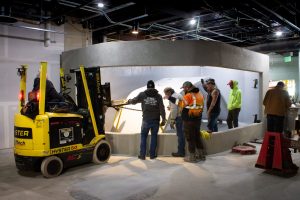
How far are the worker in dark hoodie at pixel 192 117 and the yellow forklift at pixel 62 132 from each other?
1524 millimetres

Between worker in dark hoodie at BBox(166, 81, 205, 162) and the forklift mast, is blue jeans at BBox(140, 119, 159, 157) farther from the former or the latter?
the forklift mast

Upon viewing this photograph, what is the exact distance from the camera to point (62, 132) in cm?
515

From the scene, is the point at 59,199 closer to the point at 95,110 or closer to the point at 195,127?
the point at 95,110

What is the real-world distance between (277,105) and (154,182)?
11.0 ft

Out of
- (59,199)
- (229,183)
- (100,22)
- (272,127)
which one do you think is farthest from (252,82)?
(59,199)

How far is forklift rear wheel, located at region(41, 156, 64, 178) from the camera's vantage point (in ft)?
16.2

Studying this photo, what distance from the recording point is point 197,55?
21.3 ft

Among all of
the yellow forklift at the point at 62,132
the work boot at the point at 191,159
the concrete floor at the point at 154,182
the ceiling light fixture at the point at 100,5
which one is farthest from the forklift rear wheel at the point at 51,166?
the ceiling light fixture at the point at 100,5

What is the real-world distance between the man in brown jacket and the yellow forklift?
345 centimetres

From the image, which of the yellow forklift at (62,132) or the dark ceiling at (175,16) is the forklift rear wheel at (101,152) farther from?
the dark ceiling at (175,16)

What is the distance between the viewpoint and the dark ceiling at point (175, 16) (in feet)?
23.2

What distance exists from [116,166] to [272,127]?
138 inches

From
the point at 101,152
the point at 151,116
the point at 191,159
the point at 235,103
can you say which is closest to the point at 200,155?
the point at 191,159

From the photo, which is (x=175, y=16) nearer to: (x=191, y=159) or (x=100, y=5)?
(x=100, y=5)
